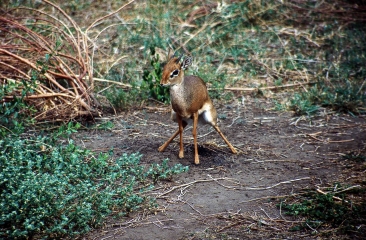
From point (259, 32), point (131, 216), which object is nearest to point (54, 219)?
point (131, 216)

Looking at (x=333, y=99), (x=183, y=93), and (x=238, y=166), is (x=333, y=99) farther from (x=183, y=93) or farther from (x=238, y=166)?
(x=183, y=93)

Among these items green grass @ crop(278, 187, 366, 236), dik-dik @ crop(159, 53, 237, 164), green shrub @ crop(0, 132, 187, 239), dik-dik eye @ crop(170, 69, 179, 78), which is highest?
dik-dik eye @ crop(170, 69, 179, 78)

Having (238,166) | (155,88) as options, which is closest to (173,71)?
(238,166)

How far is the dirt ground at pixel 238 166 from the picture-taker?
13.3 feet

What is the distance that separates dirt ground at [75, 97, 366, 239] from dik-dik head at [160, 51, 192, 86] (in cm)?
80

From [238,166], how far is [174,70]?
116cm

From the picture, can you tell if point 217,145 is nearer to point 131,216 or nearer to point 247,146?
point 247,146

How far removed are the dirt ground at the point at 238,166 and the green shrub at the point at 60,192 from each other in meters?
→ 0.15

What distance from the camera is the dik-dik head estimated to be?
5008mm

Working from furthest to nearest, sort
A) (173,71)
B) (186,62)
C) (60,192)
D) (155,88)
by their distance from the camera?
(155,88)
(186,62)
(173,71)
(60,192)

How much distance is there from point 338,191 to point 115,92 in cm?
343

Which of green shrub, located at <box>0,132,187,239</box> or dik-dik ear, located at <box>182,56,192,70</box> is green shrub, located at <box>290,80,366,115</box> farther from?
green shrub, located at <box>0,132,187,239</box>

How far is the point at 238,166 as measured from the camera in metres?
5.26

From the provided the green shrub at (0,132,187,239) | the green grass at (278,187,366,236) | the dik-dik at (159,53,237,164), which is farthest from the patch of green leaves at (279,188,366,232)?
the dik-dik at (159,53,237,164)
